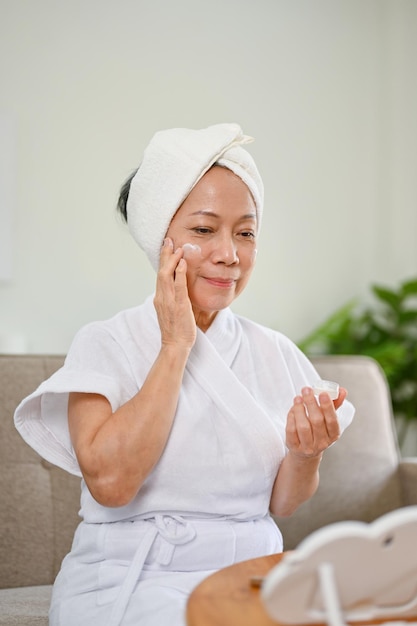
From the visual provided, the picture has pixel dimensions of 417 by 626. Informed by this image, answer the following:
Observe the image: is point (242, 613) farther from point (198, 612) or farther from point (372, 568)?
point (372, 568)

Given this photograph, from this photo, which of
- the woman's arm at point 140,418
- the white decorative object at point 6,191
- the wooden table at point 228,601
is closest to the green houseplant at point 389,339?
the white decorative object at point 6,191

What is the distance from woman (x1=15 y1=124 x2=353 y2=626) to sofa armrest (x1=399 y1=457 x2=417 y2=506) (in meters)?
0.76

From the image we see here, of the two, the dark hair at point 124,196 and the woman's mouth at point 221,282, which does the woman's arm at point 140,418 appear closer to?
the woman's mouth at point 221,282

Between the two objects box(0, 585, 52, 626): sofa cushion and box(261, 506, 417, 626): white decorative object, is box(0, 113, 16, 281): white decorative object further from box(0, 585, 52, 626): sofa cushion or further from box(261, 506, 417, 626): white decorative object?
box(261, 506, 417, 626): white decorative object

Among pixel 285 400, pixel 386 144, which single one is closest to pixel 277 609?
pixel 285 400

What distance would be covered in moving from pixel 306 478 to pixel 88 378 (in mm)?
503

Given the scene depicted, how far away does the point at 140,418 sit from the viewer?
4.85 ft

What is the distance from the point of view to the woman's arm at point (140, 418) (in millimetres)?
1462

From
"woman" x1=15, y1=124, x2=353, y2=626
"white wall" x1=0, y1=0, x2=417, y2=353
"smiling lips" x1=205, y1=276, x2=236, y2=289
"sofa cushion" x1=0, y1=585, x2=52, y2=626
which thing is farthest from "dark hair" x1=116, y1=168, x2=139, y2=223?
"white wall" x1=0, y1=0, x2=417, y2=353

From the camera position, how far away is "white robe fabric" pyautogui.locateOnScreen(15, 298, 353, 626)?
4.96ft

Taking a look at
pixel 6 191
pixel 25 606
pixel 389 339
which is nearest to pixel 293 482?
pixel 25 606

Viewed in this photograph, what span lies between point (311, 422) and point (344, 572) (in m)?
0.60

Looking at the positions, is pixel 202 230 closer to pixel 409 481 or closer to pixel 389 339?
pixel 409 481

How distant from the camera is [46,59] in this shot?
145 inches
